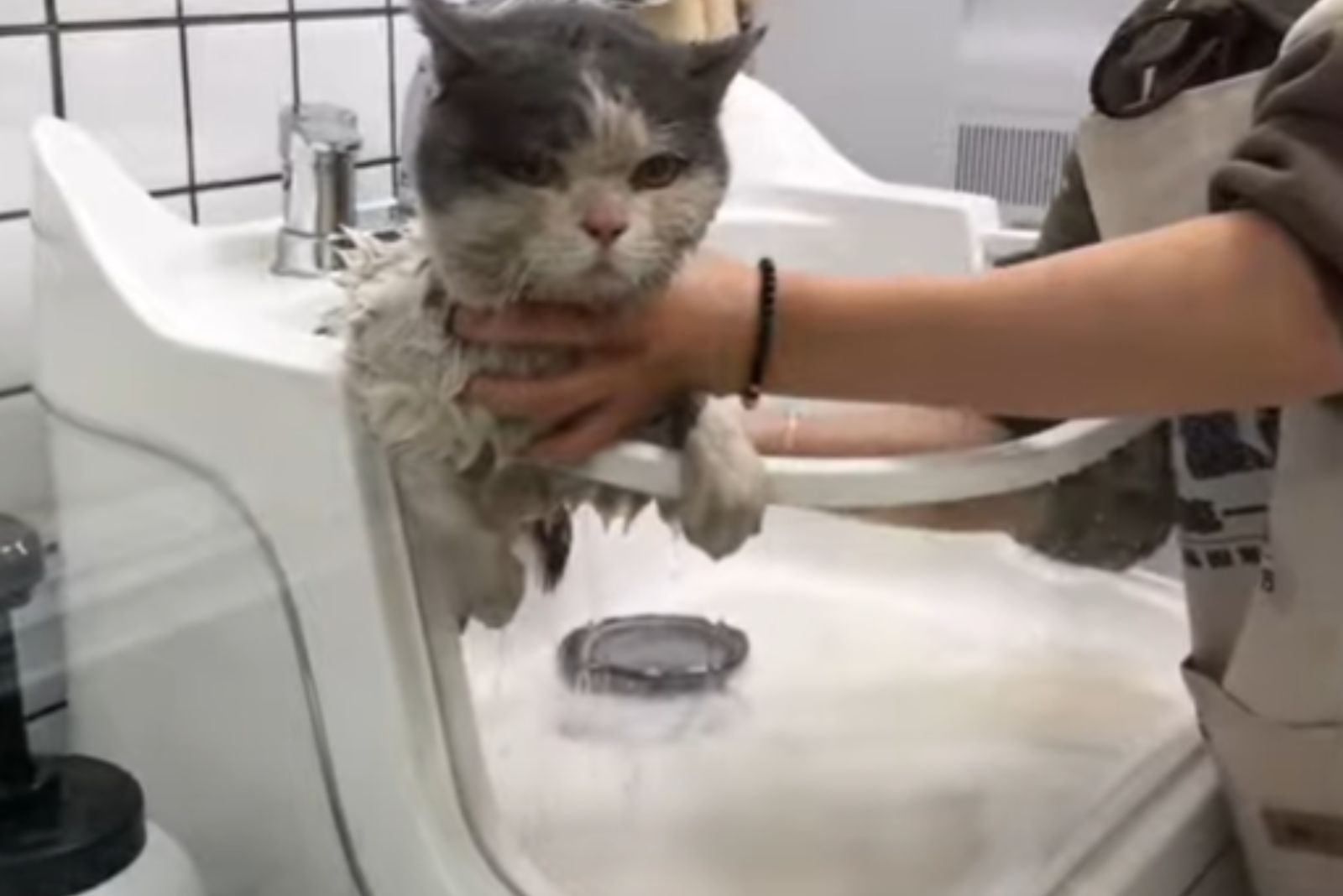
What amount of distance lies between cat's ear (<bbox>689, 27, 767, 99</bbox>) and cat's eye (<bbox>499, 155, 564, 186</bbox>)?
0.08m

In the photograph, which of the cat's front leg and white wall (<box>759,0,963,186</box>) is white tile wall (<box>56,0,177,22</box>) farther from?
white wall (<box>759,0,963,186</box>)

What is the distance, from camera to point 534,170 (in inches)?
25.0

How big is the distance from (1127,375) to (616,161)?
0.23 m

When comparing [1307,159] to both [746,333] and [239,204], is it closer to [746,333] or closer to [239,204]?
[746,333]

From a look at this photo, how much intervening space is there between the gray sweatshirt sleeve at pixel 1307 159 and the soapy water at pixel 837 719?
0.24 meters

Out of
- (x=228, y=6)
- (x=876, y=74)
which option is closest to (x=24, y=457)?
(x=228, y=6)

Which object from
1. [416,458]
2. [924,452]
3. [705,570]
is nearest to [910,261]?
[705,570]

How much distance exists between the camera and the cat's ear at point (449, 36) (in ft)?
2.09

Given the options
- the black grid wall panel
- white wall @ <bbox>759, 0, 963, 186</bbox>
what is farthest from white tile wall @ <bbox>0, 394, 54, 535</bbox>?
white wall @ <bbox>759, 0, 963, 186</bbox>

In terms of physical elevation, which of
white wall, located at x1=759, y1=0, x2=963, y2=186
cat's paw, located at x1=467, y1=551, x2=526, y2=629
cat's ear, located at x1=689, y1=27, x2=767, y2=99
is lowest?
cat's paw, located at x1=467, y1=551, x2=526, y2=629

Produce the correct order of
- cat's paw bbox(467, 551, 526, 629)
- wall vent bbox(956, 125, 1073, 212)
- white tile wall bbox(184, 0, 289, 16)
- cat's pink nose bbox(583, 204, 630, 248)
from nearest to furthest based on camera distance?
cat's pink nose bbox(583, 204, 630, 248) < cat's paw bbox(467, 551, 526, 629) < white tile wall bbox(184, 0, 289, 16) < wall vent bbox(956, 125, 1073, 212)

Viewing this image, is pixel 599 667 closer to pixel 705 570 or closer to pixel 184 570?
pixel 705 570

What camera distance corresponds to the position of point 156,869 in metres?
0.81

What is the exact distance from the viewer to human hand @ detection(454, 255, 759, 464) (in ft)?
2.22
